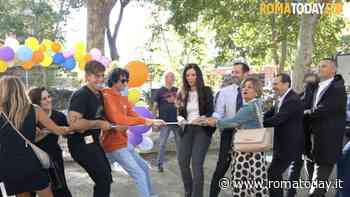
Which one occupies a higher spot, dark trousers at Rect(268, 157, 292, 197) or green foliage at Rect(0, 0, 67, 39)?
green foliage at Rect(0, 0, 67, 39)

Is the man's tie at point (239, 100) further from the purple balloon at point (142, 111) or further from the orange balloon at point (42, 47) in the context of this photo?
the orange balloon at point (42, 47)

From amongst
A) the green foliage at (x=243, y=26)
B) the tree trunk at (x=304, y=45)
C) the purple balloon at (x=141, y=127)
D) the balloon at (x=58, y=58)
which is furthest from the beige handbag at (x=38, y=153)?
the green foliage at (x=243, y=26)

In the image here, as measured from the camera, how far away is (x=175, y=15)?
44.2 feet

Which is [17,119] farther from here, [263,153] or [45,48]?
[45,48]

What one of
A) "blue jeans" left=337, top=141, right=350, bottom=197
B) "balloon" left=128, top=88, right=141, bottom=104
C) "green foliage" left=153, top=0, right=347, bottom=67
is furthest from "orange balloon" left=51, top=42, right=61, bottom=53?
"green foliage" left=153, top=0, right=347, bottom=67

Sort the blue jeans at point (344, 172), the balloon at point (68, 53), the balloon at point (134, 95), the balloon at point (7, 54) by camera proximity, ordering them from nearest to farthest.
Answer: the blue jeans at point (344, 172) < the balloon at point (7, 54) < the balloon at point (134, 95) < the balloon at point (68, 53)

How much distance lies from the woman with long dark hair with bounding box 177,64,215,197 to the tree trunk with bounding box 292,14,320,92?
624 centimetres

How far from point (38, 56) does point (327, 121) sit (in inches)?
195

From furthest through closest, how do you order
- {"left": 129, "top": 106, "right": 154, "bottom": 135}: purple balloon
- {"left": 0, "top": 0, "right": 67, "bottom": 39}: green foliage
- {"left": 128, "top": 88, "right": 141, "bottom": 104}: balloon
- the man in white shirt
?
{"left": 0, "top": 0, "right": 67, "bottom": 39}: green foliage, {"left": 128, "top": 88, "right": 141, "bottom": 104}: balloon, {"left": 129, "top": 106, "right": 154, "bottom": 135}: purple balloon, the man in white shirt

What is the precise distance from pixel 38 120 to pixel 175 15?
10.0 meters

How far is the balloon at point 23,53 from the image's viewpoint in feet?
23.9

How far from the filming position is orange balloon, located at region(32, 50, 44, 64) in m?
7.43

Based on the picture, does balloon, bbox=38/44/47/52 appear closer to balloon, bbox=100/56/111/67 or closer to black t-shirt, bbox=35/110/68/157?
balloon, bbox=100/56/111/67

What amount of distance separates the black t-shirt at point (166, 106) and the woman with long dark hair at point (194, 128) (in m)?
2.15
